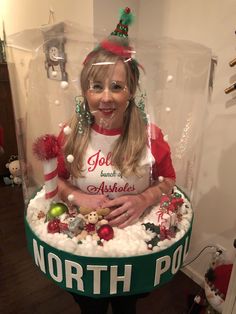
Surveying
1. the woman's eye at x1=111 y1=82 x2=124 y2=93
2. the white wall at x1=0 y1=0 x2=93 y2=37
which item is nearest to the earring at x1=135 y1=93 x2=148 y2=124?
the woman's eye at x1=111 y1=82 x2=124 y2=93

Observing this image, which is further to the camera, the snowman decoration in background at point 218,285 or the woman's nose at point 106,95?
the snowman decoration in background at point 218,285

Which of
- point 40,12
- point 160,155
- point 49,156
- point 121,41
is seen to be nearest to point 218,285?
point 160,155

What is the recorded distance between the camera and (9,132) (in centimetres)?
259

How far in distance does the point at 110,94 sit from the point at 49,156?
224 mm

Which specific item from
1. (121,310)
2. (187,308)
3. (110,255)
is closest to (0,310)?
(121,310)

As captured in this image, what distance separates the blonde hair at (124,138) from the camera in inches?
29.6

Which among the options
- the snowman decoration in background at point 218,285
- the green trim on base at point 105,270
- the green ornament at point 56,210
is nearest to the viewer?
the green trim on base at point 105,270

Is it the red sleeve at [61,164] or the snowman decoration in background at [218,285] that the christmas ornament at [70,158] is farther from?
the snowman decoration in background at [218,285]

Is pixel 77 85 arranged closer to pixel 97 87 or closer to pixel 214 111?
pixel 97 87

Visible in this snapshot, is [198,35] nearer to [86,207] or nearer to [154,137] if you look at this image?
[154,137]

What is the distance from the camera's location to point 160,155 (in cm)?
85

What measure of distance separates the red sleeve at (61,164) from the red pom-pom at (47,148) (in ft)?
0.13

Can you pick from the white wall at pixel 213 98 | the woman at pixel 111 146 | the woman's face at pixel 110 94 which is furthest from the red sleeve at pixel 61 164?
the white wall at pixel 213 98

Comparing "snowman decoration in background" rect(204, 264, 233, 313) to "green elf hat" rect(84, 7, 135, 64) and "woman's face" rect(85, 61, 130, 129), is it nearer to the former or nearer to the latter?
"woman's face" rect(85, 61, 130, 129)
